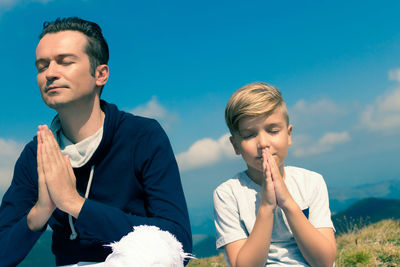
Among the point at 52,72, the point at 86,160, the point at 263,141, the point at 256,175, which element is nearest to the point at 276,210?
the point at 256,175

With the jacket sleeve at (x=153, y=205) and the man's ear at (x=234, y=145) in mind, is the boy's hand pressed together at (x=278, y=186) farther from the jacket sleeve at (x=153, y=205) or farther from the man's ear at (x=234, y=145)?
the jacket sleeve at (x=153, y=205)

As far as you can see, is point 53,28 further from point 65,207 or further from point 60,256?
point 60,256

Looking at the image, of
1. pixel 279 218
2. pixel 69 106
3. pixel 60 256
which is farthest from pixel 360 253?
pixel 69 106

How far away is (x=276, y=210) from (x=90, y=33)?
230 cm

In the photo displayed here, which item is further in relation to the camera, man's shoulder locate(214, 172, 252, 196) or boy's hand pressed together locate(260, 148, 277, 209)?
man's shoulder locate(214, 172, 252, 196)

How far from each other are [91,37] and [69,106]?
2.39ft

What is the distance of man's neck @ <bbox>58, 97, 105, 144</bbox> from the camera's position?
10.6 ft

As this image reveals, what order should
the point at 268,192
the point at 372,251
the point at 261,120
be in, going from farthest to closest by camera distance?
the point at 372,251 < the point at 261,120 < the point at 268,192

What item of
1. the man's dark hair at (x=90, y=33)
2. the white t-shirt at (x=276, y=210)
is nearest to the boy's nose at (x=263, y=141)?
the white t-shirt at (x=276, y=210)

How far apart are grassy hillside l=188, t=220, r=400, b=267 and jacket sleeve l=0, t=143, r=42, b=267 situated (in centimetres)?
506

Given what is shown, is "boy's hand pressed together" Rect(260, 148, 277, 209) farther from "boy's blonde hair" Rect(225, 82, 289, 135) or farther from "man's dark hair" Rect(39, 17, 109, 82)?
"man's dark hair" Rect(39, 17, 109, 82)

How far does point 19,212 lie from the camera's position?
3.24 meters

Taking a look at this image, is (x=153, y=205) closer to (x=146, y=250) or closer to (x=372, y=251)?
(x=146, y=250)

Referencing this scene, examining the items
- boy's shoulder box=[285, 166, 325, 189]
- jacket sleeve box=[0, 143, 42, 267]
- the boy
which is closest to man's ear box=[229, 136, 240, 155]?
the boy
